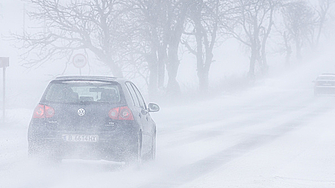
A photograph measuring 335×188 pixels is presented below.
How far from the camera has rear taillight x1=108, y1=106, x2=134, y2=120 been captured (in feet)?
29.3

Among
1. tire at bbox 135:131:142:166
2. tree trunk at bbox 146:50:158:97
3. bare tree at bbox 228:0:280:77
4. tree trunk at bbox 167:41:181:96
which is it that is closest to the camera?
tire at bbox 135:131:142:166

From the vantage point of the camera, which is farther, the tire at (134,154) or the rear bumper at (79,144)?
the tire at (134,154)

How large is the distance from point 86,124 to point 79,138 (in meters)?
0.23

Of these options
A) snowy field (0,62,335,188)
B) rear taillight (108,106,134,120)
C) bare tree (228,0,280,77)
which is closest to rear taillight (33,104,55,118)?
snowy field (0,62,335,188)

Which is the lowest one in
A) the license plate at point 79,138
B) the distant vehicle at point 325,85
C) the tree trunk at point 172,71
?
the distant vehicle at point 325,85

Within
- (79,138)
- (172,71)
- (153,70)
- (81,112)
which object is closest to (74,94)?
(81,112)

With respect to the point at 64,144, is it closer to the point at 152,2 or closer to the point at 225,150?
the point at 225,150

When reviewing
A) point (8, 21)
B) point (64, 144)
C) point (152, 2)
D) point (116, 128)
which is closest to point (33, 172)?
point (64, 144)

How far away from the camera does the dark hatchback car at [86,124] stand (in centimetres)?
877

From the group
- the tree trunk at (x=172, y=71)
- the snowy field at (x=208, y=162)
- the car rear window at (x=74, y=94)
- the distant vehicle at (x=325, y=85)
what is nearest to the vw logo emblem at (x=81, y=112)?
the car rear window at (x=74, y=94)

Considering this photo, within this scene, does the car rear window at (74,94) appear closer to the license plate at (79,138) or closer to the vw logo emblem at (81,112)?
the vw logo emblem at (81,112)

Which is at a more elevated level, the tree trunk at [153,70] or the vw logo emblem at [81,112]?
the vw logo emblem at [81,112]

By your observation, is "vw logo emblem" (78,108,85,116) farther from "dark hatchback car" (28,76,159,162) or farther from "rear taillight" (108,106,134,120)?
"rear taillight" (108,106,134,120)

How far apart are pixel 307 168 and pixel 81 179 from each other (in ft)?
11.9
